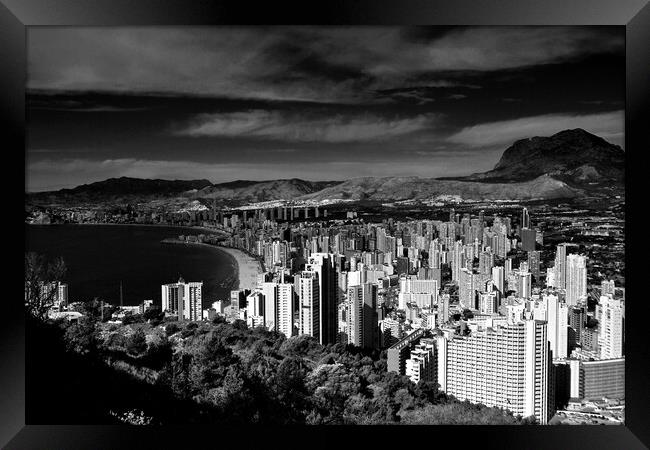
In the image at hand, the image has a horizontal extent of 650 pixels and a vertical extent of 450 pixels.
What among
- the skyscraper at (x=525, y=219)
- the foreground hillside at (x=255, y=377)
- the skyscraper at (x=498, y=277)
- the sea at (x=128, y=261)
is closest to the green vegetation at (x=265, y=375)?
the foreground hillside at (x=255, y=377)

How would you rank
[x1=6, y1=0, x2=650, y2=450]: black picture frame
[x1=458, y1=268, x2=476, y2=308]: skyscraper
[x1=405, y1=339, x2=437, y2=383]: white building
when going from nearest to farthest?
1. [x1=6, y1=0, x2=650, y2=450]: black picture frame
2. [x1=405, y1=339, x2=437, y2=383]: white building
3. [x1=458, y1=268, x2=476, y2=308]: skyscraper

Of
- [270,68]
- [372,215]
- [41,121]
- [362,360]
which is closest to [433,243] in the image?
[372,215]

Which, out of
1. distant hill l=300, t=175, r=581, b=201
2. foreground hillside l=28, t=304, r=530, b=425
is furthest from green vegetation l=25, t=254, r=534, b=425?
distant hill l=300, t=175, r=581, b=201

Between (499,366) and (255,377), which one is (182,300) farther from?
(499,366)

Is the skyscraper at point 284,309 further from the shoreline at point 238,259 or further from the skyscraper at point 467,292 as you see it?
the skyscraper at point 467,292

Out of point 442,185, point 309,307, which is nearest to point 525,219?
point 442,185

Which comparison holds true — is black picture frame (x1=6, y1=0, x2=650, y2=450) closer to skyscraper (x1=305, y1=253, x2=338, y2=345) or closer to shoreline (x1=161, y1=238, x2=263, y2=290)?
skyscraper (x1=305, y1=253, x2=338, y2=345)
